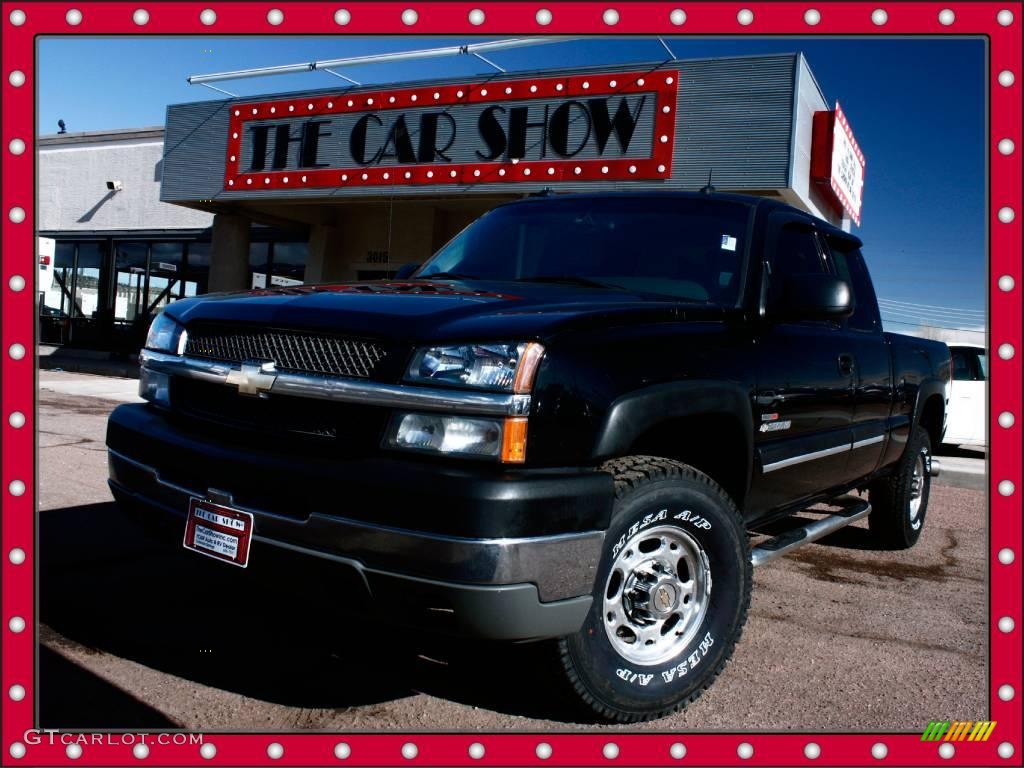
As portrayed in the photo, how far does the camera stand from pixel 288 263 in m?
17.7

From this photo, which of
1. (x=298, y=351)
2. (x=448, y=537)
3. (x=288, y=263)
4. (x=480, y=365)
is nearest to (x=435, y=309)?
(x=480, y=365)

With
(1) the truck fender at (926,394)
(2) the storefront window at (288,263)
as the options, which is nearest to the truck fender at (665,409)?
(1) the truck fender at (926,394)

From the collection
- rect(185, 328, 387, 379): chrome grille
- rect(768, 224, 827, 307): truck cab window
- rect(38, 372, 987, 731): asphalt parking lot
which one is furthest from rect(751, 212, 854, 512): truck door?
rect(185, 328, 387, 379): chrome grille

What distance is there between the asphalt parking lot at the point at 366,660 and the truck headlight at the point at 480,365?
643mm

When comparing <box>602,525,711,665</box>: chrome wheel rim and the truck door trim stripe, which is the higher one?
the truck door trim stripe

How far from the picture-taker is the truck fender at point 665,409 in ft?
7.48

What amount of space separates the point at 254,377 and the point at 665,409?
1218 mm

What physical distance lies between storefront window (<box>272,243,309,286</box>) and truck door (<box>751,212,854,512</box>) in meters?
14.9

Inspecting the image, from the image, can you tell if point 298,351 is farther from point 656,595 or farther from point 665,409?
point 656,595

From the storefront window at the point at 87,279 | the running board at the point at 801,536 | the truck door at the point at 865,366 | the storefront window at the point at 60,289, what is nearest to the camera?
the running board at the point at 801,536

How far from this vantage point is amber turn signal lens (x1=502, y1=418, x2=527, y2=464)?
2.10m

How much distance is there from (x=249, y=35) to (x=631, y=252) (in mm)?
1785

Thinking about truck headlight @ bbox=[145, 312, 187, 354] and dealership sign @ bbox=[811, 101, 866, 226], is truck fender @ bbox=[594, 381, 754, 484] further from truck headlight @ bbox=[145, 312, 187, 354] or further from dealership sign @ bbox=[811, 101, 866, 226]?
dealership sign @ bbox=[811, 101, 866, 226]

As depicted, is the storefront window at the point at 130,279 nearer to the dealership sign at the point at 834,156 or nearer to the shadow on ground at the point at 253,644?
the dealership sign at the point at 834,156
